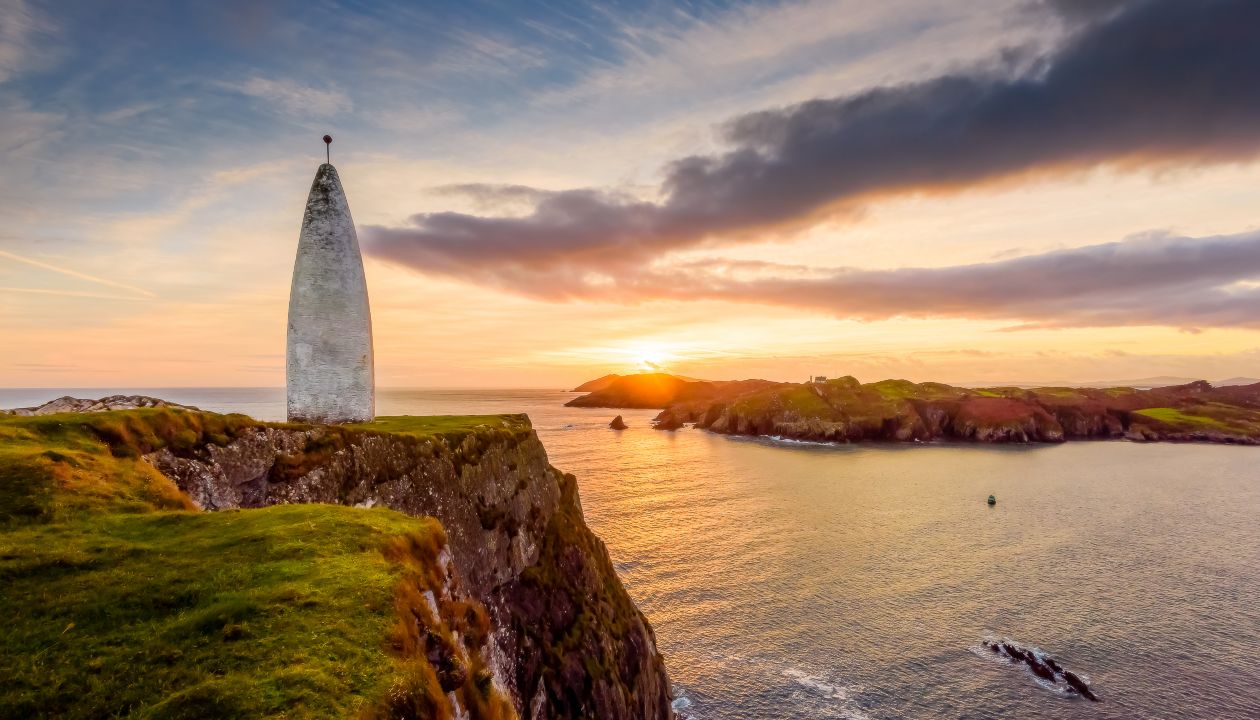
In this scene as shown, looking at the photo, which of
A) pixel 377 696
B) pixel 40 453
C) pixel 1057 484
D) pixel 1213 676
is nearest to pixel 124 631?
pixel 377 696

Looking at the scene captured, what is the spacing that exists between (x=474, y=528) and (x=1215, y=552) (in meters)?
69.7

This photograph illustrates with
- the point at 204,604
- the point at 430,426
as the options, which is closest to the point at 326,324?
the point at 430,426

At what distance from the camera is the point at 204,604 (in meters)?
8.68

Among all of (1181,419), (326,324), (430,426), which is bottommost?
(1181,419)

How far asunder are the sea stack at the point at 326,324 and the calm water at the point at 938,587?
25922 mm

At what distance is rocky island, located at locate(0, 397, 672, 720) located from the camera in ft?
23.2

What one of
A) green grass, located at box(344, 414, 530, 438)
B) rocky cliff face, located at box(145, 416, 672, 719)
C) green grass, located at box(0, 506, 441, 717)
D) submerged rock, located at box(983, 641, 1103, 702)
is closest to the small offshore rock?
submerged rock, located at box(983, 641, 1103, 702)

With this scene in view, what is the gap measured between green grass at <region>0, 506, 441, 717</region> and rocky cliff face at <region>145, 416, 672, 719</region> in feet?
19.5

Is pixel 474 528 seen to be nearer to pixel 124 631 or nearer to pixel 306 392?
pixel 306 392

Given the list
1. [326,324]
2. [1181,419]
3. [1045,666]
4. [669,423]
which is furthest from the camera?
[669,423]

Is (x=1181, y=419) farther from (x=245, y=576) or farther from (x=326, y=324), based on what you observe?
(x=245, y=576)

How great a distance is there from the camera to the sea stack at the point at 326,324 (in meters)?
23.8

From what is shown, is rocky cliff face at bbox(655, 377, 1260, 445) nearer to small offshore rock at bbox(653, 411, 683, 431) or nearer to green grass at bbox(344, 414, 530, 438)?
small offshore rock at bbox(653, 411, 683, 431)

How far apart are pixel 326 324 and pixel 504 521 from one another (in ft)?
40.8
